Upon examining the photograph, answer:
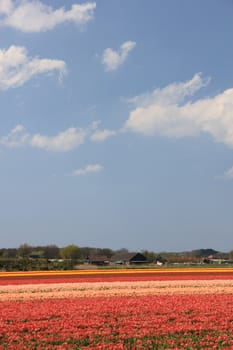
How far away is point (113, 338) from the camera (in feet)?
48.5

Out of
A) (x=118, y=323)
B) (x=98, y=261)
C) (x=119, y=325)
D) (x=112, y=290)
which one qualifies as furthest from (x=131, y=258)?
(x=119, y=325)

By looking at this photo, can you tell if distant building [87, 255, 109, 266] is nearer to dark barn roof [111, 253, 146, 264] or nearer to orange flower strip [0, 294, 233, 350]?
dark barn roof [111, 253, 146, 264]

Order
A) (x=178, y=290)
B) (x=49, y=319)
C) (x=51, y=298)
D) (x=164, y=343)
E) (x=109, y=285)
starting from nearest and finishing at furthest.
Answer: (x=164, y=343), (x=49, y=319), (x=51, y=298), (x=178, y=290), (x=109, y=285)

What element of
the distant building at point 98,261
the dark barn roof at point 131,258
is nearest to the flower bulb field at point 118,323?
the distant building at point 98,261

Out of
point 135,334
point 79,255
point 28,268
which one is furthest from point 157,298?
point 79,255

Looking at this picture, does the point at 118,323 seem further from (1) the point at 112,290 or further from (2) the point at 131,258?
(2) the point at 131,258

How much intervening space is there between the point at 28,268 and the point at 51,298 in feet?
130

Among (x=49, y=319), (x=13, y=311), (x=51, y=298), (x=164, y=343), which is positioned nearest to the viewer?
(x=164, y=343)

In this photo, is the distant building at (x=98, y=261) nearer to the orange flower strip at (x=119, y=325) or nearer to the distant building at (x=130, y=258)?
the distant building at (x=130, y=258)

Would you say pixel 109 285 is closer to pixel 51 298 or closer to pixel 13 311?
pixel 51 298

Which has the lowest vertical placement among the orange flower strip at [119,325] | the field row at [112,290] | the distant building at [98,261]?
the orange flower strip at [119,325]

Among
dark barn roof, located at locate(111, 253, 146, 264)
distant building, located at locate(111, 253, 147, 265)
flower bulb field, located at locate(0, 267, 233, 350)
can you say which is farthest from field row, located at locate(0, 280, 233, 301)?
dark barn roof, located at locate(111, 253, 146, 264)

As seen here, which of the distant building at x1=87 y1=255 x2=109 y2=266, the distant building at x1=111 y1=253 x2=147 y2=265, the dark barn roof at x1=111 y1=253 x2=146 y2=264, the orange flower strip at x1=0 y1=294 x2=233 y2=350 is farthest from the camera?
the dark barn roof at x1=111 y1=253 x2=146 y2=264

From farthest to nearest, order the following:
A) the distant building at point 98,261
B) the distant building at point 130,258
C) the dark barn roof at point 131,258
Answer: the dark barn roof at point 131,258, the distant building at point 130,258, the distant building at point 98,261
